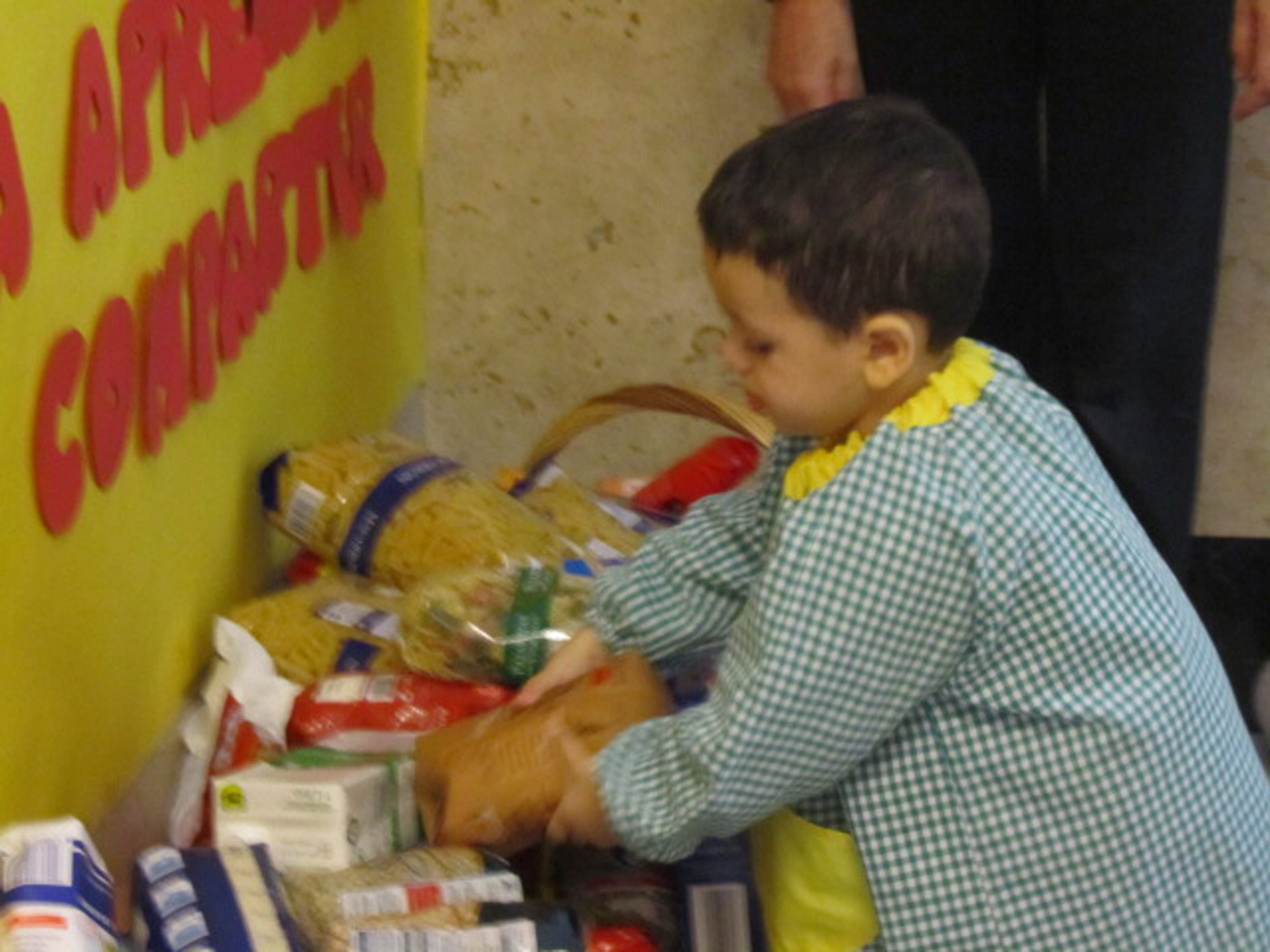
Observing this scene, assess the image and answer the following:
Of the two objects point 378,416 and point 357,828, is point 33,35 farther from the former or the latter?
point 378,416

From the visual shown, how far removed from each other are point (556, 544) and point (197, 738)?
0.37m

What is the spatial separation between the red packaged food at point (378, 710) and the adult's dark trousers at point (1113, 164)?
2.36 ft

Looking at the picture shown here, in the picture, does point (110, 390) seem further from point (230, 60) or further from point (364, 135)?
point (364, 135)

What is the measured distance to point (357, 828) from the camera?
4.17 feet

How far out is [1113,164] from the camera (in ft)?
5.60

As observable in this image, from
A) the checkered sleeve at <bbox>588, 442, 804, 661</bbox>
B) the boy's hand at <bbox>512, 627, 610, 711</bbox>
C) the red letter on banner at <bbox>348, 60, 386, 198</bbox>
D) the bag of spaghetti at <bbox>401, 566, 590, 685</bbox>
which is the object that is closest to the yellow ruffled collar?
the checkered sleeve at <bbox>588, 442, 804, 661</bbox>

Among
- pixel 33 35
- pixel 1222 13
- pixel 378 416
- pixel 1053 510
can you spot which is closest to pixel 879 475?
pixel 1053 510

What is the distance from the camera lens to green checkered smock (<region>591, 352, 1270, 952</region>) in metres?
1.05

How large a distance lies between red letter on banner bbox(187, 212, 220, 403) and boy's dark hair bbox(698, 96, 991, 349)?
0.55 meters

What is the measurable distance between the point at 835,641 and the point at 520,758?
0.93 ft

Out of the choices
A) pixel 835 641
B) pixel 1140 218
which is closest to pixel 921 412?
pixel 835 641

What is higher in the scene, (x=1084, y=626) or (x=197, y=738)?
(x=1084, y=626)

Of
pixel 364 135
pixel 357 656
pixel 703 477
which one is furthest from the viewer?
pixel 364 135

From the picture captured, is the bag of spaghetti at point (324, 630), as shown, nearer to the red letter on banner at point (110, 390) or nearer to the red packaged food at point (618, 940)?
the red letter on banner at point (110, 390)
